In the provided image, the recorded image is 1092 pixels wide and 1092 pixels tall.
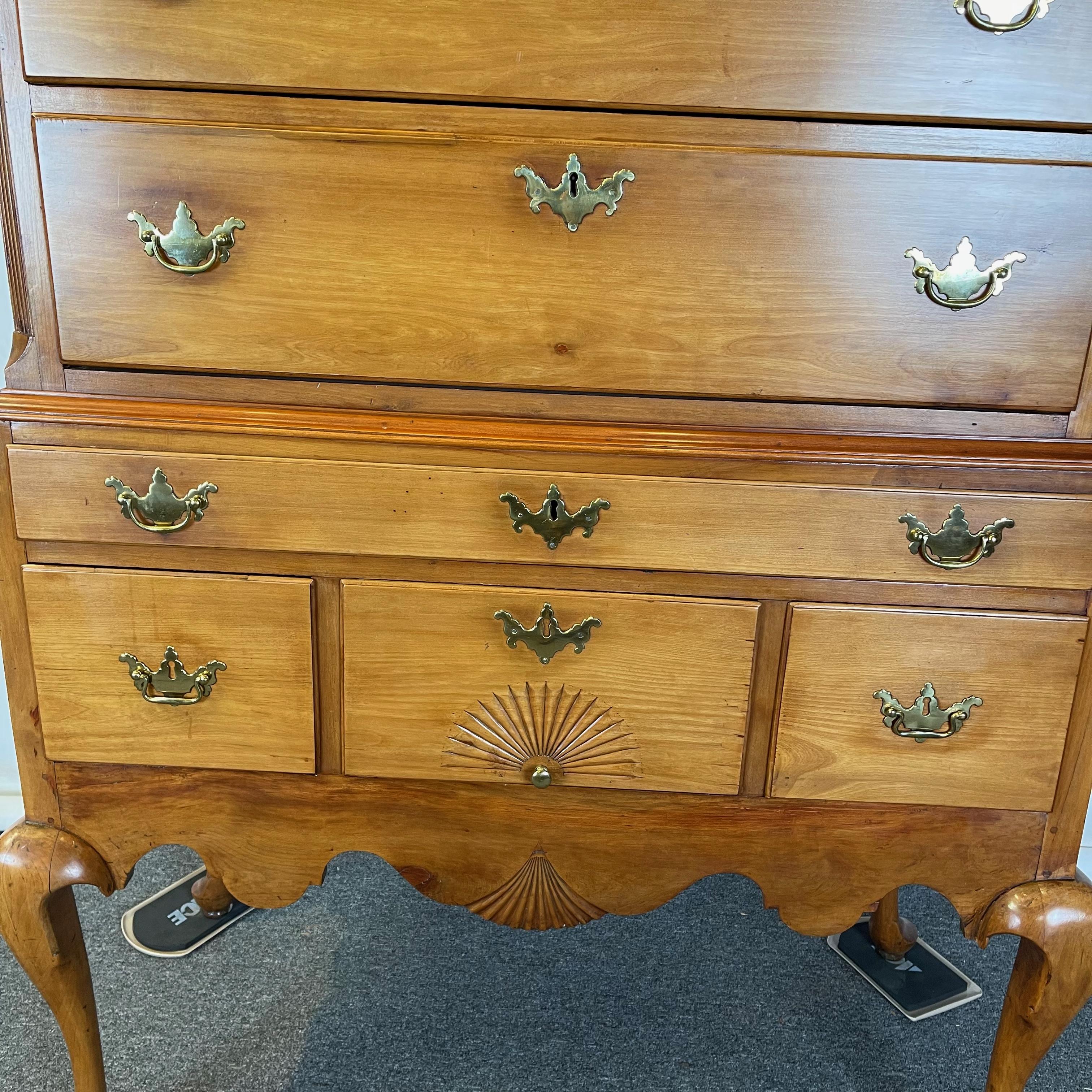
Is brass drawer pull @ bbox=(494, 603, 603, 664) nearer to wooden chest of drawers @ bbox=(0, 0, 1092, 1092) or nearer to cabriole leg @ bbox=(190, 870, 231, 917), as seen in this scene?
wooden chest of drawers @ bbox=(0, 0, 1092, 1092)

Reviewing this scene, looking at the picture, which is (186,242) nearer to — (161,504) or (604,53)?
(161,504)

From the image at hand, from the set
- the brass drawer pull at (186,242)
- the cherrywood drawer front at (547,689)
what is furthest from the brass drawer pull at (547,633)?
the brass drawer pull at (186,242)

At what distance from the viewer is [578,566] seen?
38.3 inches

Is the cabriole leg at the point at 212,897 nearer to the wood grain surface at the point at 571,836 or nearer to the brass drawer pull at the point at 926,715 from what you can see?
the wood grain surface at the point at 571,836

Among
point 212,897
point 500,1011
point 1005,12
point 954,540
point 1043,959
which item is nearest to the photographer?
point 1005,12

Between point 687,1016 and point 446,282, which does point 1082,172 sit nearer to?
point 446,282

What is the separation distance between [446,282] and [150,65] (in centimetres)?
32

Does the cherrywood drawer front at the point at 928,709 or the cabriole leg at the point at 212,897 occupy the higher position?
the cherrywood drawer front at the point at 928,709

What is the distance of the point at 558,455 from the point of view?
95 cm

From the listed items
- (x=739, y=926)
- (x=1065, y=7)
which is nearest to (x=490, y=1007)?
(x=739, y=926)

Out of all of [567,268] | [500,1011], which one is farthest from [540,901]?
[567,268]

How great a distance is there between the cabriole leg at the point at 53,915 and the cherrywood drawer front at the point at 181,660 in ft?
0.34

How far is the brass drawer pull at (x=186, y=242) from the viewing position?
0.90m

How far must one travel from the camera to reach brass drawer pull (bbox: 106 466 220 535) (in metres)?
0.94
